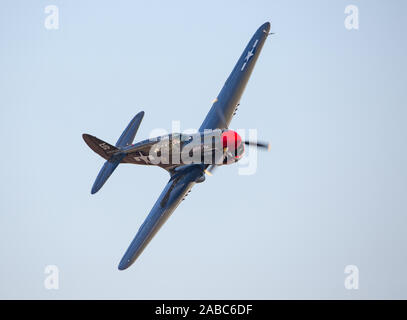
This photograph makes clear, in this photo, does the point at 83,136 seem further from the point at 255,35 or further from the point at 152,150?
the point at 255,35

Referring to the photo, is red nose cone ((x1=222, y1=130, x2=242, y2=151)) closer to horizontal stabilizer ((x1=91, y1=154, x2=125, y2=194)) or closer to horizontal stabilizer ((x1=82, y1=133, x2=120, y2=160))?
horizontal stabilizer ((x1=91, y1=154, x2=125, y2=194))

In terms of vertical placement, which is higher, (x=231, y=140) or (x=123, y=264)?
(x=231, y=140)

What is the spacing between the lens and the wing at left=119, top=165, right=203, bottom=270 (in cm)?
3841

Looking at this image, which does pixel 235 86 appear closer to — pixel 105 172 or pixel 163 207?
pixel 163 207

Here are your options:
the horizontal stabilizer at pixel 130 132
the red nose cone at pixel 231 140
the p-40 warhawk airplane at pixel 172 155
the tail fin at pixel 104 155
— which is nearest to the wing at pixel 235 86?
the p-40 warhawk airplane at pixel 172 155

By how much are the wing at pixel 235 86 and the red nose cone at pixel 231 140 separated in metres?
3.22

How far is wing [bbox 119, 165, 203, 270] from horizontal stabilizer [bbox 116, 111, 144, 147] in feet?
12.8

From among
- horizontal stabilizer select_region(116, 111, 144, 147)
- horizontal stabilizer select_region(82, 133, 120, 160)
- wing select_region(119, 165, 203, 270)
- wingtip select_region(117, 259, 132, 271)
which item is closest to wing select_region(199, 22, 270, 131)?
wing select_region(119, 165, 203, 270)

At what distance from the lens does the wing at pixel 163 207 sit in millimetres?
38406

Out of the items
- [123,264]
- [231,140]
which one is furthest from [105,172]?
[231,140]

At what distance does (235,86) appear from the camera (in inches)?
1789

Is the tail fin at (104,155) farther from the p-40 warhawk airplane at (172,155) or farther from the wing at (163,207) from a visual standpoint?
the wing at (163,207)

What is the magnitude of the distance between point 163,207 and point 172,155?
118 inches
